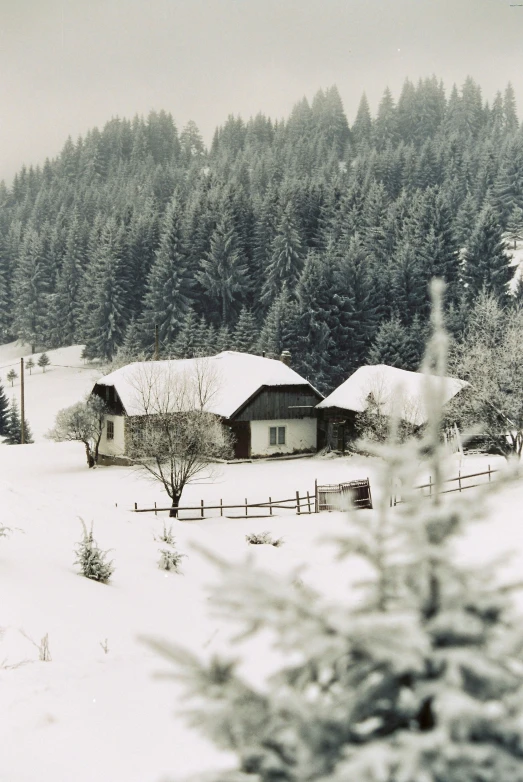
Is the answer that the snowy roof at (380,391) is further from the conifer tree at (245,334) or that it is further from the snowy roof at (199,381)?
the conifer tree at (245,334)

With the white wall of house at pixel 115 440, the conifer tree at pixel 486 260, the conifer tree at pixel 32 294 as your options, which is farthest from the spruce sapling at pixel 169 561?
the conifer tree at pixel 32 294

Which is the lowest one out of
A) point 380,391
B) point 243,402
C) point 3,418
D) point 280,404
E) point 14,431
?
point 14,431

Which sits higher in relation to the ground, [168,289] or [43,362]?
[168,289]

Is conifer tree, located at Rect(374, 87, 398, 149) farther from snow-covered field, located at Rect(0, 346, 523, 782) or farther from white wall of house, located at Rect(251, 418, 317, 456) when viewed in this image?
snow-covered field, located at Rect(0, 346, 523, 782)

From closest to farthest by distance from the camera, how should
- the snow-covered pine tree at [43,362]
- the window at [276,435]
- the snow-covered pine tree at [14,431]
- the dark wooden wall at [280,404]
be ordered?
the dark wooden wall at [280,404] → the window at [276,435] → the snow-covered pine tree at [14,431] → the snow-covered pine tree at [43,362]

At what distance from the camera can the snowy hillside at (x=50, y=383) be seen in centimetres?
6316

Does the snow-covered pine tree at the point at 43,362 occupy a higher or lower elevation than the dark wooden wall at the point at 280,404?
higher

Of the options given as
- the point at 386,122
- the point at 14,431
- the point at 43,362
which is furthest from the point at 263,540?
the point at 386,122

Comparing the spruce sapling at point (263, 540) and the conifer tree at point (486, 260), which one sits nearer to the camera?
the spruce sapling at point (263, 540)

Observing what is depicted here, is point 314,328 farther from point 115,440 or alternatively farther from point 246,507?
point 246,507

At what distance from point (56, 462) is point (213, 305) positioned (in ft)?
117

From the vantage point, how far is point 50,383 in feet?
233

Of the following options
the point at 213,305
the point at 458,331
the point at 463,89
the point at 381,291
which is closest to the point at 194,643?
the point at 458,331

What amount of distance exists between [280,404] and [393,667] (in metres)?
40.4
